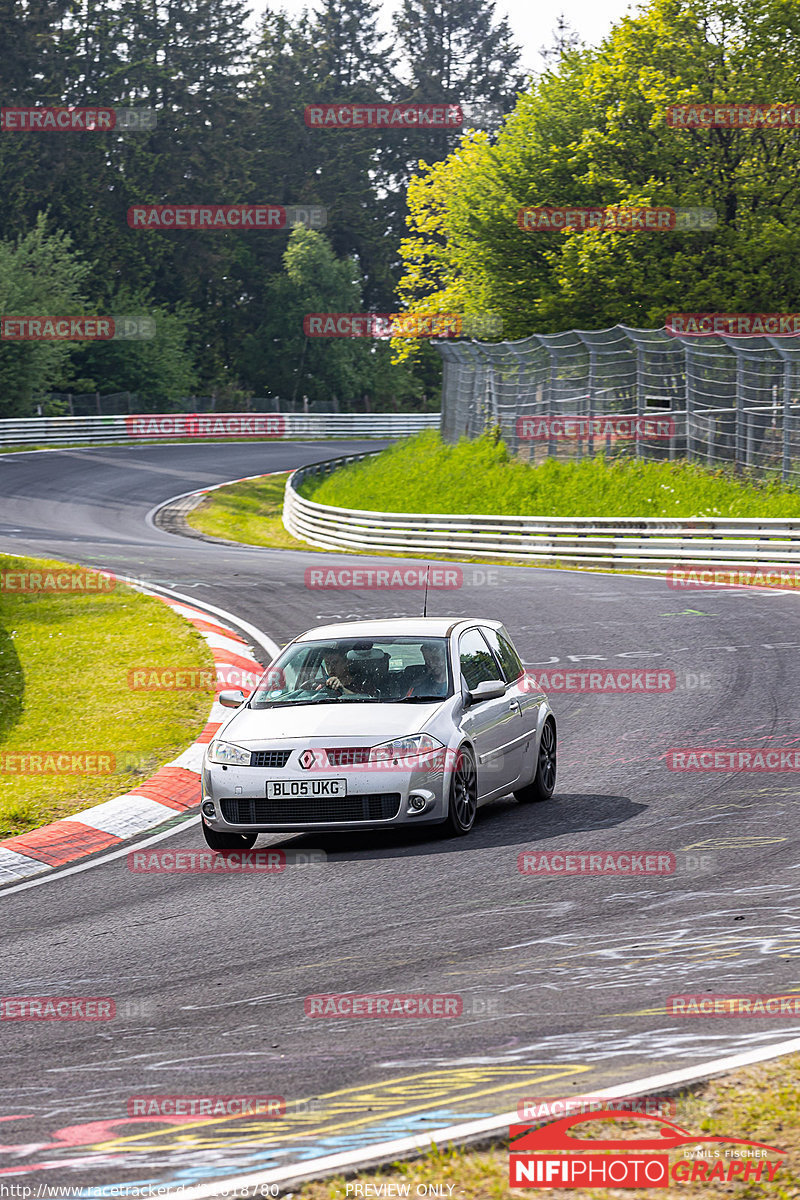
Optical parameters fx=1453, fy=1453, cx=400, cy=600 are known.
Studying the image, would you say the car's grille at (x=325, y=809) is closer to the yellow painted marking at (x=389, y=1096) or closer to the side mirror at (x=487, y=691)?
the side mirror at (x=487, y=691)

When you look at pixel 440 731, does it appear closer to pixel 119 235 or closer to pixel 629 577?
pixel 629 577

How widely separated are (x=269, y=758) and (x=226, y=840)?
2.29 feet

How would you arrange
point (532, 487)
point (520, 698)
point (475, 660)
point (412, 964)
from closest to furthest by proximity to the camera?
1. point (412, 964)
2. point (475, 660)
3. point (520, 698)
4. point (532, 487)

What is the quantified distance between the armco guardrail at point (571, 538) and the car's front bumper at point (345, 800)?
1706 centimetres

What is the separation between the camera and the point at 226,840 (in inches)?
373

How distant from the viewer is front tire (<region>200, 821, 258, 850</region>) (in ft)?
30.9

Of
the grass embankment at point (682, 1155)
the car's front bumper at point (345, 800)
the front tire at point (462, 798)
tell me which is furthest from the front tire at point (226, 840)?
the grass embankment at point (682, 1155)

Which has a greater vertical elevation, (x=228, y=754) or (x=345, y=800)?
(x=228, y=754)

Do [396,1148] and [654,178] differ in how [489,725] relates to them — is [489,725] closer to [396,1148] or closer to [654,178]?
→ [396,1148]

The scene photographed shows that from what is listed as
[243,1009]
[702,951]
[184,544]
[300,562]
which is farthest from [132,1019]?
[184,544]

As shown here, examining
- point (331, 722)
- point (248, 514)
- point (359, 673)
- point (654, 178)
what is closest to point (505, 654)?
point (359, 673)

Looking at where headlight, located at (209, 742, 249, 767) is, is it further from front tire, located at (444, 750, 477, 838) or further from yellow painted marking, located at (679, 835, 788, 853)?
yellow painted marking, located at (679, 835, 788, 853)

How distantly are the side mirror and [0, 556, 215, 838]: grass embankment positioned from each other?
3.08 m

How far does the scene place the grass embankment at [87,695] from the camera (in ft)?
37.5
